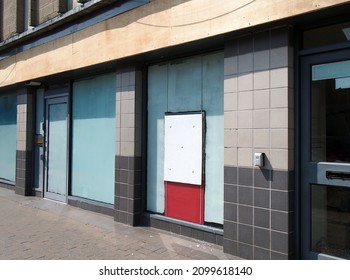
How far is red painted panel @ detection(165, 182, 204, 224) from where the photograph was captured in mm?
5406

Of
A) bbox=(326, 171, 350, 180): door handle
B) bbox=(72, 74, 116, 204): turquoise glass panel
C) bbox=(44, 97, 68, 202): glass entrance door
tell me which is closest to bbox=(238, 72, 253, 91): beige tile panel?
bbox=(326, 171, 350, 180): door handle

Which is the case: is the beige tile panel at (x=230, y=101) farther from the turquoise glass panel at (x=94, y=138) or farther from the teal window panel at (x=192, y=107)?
the turquoise glass panel at (x=94, y=138)

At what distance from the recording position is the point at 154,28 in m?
5.51

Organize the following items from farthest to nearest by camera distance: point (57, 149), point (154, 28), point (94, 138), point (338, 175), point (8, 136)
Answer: point (8, 136), point (57, 149), point (94, 138), point (154, 28), point (338, 175)

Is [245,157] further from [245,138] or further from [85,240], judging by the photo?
[85,240]

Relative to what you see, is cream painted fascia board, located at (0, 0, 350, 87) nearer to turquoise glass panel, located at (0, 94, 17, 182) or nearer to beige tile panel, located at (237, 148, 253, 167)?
beige tile panel, located at (237, 148, 253, 167)

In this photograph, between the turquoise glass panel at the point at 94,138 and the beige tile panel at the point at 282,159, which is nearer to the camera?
the beige tile panel at the point at 282,159

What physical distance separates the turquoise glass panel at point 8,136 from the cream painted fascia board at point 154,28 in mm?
2316

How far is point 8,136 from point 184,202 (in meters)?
7.17

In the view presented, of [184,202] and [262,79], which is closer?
[262,79]

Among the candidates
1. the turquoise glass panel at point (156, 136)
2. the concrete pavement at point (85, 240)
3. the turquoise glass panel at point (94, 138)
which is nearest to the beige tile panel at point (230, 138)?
the concrete pavement at point (85, 240)

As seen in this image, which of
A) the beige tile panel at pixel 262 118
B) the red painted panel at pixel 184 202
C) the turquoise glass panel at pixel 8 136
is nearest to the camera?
the beige tile panel at pixel 262 118

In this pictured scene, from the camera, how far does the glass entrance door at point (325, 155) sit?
400 centimetres

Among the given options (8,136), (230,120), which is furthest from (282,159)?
(8,136)
